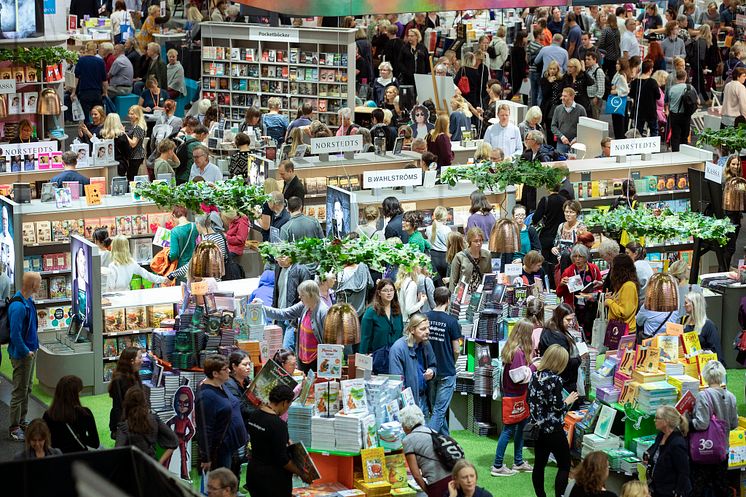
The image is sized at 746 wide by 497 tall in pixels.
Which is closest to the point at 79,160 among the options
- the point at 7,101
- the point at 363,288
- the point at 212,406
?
the point at 7,101

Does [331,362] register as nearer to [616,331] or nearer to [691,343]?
[691,343]

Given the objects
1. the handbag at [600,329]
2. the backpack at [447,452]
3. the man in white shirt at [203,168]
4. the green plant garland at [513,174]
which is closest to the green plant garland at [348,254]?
the handbag at [600,329]

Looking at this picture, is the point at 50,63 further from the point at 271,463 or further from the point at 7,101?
the point at 271,463

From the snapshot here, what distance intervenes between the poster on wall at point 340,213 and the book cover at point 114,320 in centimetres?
232

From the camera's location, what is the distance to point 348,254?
9.89 meters

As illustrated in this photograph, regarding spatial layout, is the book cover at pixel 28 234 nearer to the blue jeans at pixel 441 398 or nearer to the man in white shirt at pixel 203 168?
the man in white shirt at pixel 203 168

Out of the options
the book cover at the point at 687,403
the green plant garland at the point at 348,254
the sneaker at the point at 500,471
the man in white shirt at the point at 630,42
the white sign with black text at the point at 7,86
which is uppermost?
the man in white shirt at the point at 630,42

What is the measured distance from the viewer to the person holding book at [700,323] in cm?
1041

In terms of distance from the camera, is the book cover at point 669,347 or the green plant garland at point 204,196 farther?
the green plant garland at point 204,196

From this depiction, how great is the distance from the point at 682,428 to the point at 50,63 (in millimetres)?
11431

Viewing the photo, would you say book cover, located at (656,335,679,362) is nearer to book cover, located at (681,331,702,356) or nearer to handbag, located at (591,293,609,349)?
book cover, located at (681,331,702,356)

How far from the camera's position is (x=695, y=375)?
995 cm

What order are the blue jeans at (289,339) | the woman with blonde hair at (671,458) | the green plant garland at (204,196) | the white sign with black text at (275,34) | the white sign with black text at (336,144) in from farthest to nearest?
the white sign with black text at (275,34)
the white sign with black text at (336,144)
the green plant garland at (204,196)
the blue jeans at (289,339)
the woman with blonde hair at (671,458)

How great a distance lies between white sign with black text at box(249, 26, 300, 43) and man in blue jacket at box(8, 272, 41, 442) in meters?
10.7
